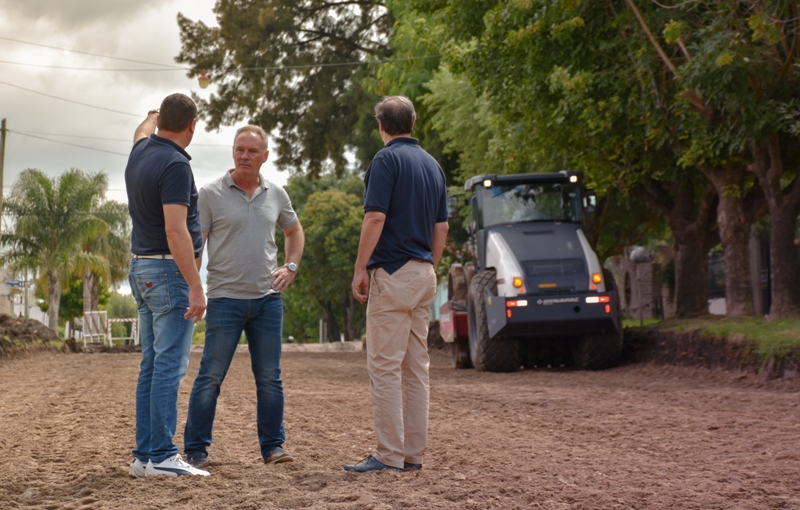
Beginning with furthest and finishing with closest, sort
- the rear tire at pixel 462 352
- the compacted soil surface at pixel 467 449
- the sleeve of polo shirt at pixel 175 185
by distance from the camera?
the rear tire at pixel 462 352 → the sleeve of polo shirt at pixel 175 185 → the compacted soil surface at pixel 467 449

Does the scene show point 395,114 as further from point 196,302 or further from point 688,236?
point 688,236

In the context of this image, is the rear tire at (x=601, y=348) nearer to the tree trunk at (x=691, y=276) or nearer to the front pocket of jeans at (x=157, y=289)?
the tree trunk at (x=691, y=276)

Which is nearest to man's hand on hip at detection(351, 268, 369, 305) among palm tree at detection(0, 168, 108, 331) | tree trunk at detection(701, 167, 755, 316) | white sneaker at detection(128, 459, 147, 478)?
white sneaker at detection(128, 459, 147, 478)

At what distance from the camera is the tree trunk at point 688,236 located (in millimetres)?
19438

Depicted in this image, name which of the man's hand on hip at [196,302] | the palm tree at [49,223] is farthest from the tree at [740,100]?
the palm tree at [49,223]

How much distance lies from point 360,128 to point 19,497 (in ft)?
81.1

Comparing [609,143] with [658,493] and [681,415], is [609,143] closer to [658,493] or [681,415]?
[681,415]

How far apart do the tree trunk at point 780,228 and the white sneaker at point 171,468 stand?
1198cm

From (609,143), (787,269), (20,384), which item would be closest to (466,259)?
(609,143)

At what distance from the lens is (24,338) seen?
24828mm

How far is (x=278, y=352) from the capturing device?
6.16 metres

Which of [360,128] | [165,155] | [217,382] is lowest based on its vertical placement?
[217,382]

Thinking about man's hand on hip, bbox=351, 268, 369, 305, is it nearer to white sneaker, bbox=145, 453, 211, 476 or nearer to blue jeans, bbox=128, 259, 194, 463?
blue jeans, bbox=128, 259, 194, 463

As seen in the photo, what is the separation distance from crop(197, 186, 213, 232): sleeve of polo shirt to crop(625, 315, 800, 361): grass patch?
917cm
